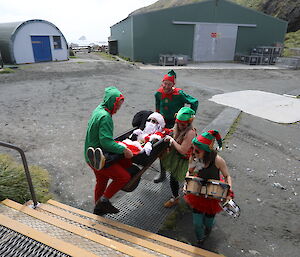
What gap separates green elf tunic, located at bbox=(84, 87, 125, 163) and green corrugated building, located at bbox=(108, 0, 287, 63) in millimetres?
21024

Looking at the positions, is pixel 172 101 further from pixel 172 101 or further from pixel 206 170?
pixel 206 170

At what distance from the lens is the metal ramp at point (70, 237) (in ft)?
6.36

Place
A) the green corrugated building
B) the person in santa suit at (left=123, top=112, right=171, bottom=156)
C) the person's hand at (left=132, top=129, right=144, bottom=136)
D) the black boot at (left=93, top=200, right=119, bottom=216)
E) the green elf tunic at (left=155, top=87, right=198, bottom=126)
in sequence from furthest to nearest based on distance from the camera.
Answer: the green corrugated building
the green elf tunic at (left=155, top=87, right=198, bottom=126)
the person's hand at (left=132, top=129, right=144, bottom=136)
the person in santa suit at (left=123, top=112, right=171, bottom=156)
the black boot at (left=93, top=200, right=119, bottom=216)

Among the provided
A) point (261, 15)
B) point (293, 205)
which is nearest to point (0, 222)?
point (293, 205)

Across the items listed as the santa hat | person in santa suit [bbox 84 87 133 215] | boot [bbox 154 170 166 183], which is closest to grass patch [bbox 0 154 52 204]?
person in santa suit [bbox 84 87 133 215]

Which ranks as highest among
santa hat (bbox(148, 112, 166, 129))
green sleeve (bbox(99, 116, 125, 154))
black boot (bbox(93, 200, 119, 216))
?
green sleeve (bbox(99, 116, 125, 154))

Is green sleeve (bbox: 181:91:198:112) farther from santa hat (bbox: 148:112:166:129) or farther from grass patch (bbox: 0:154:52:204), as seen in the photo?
grass patch (bbox: 0:154:52:204)

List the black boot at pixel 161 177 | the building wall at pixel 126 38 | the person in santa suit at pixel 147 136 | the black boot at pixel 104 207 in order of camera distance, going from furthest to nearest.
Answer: the building wall at pixel 126 38
the black boot at pixel 161 177
the person in santa suit at pixel 147 136
the black boot at pixel 104 207

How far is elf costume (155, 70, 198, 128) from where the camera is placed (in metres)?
4.01

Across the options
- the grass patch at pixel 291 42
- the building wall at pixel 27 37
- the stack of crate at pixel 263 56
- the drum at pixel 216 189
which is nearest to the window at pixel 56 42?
the building wall at pixel 27 37

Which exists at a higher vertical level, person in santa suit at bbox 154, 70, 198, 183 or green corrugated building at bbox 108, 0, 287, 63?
green corrugated building at bbox 108, 0, 287, 63

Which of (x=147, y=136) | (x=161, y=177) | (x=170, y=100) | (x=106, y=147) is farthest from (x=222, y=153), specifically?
(x=106, y=147)

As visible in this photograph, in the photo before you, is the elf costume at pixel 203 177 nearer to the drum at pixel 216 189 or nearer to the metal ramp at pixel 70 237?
the drum at pixel 216 189

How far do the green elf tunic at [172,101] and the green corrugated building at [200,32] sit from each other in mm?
19684
